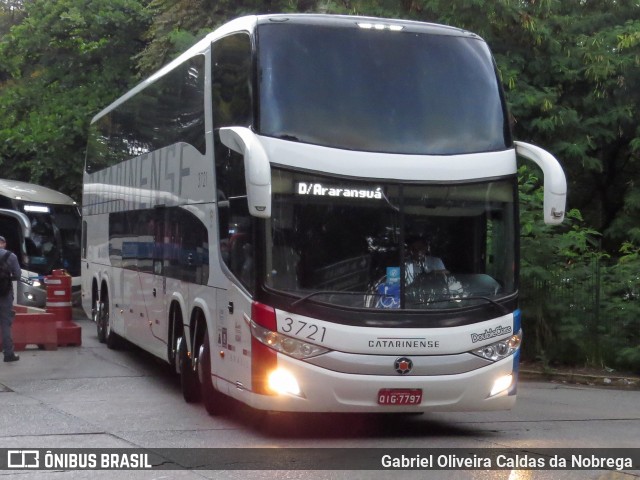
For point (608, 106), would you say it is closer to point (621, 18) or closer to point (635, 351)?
point (621, 18)

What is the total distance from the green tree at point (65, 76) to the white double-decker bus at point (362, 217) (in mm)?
22621

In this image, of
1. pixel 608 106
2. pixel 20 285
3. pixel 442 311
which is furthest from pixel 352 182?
pixel 20 285

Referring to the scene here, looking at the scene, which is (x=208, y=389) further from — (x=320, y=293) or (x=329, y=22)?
(x=329, y=22)

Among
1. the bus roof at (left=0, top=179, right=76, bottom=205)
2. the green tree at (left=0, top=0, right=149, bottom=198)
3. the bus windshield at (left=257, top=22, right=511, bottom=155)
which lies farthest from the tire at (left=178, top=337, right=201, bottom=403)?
the green tree at (left=0, top=0, right=149, bottom=198)

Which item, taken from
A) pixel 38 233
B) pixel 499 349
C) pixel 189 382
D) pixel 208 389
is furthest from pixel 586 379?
pixel 38 233

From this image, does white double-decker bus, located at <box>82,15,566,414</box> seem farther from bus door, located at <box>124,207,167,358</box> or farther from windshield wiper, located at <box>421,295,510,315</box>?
bus door, located at <box>124,207,167,358</box>

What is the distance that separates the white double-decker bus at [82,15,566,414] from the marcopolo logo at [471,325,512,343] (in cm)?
3

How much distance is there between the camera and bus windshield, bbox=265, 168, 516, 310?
10.4 meters

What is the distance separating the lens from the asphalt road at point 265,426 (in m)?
9.09

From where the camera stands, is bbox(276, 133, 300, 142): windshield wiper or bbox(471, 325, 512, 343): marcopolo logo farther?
bbox(471, 325, 512, 343): marcopolo logo

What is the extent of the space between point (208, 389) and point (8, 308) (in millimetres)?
6144

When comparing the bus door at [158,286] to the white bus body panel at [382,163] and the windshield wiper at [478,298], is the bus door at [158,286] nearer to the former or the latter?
the white bus body panel at [382,163]

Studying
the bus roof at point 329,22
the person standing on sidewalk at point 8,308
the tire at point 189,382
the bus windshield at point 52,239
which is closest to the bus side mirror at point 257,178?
the bus roof at point 329,22

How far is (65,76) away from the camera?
3544cm
